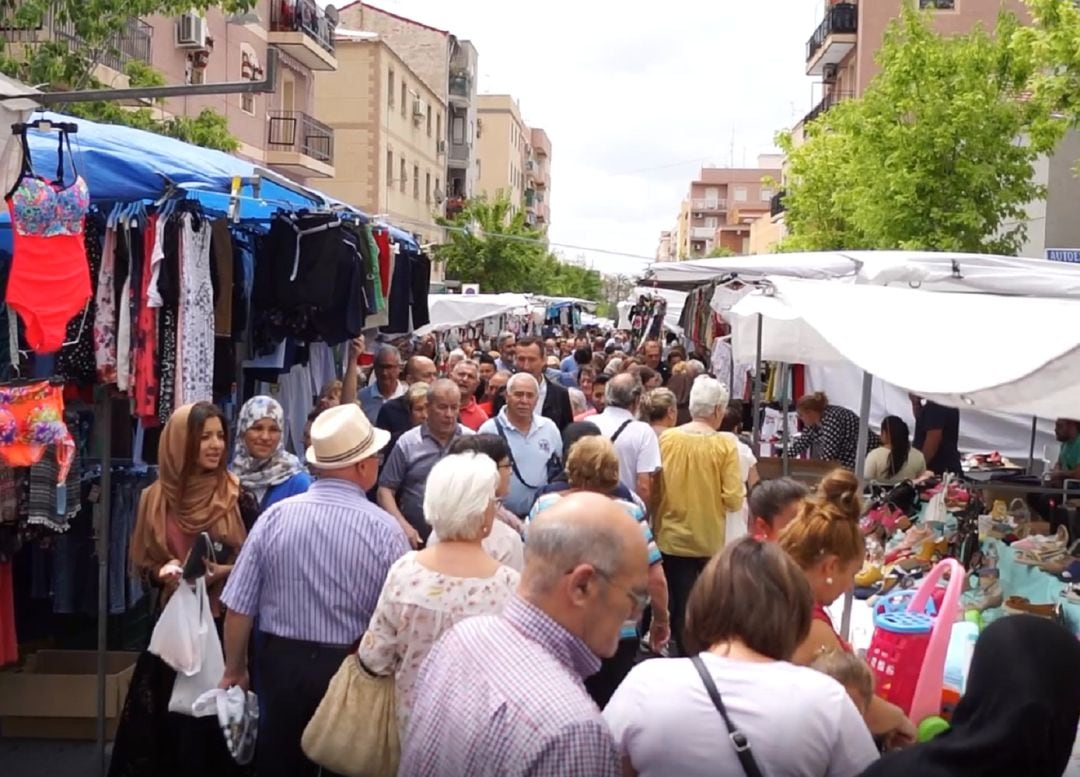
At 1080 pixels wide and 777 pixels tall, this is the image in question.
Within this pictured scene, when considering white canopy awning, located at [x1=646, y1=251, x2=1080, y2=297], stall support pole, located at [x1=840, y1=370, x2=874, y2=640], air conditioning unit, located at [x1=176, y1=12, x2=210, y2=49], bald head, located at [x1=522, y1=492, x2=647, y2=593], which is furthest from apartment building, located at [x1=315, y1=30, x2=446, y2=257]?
bald head, located at [x1=522, y1=492, x2=647, y2=593]

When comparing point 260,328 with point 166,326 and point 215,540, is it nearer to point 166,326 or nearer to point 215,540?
point 166,326

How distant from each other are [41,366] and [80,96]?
6.61 ft

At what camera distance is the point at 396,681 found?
365cm

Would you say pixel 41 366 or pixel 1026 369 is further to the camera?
pixel 41 366

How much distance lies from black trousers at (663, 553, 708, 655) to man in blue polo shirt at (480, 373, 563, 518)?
0.87 m

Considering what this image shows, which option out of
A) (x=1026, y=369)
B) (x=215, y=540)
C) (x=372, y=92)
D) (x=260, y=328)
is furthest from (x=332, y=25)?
(x=1026, y=369)

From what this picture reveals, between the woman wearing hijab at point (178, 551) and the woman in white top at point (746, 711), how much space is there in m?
2.76

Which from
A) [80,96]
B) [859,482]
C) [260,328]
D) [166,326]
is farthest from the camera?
[260,328]

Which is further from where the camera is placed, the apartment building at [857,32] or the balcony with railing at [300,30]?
the apartment building at [857,32]

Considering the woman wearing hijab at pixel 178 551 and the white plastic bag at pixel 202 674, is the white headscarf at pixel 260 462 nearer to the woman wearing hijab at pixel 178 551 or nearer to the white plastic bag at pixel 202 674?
the woman wearing hijab at pixel 178 551

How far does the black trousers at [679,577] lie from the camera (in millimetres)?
6914

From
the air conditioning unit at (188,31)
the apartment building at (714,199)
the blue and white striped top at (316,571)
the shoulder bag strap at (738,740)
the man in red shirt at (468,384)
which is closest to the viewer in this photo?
the shoulder bag strap at (738,740)

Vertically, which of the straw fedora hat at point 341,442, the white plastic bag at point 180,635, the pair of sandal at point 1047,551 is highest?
the straw fedora hat at point 341,442

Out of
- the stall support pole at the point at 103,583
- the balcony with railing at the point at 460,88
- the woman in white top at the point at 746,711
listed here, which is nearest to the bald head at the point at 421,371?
the stall support pole at the point at 103,583
